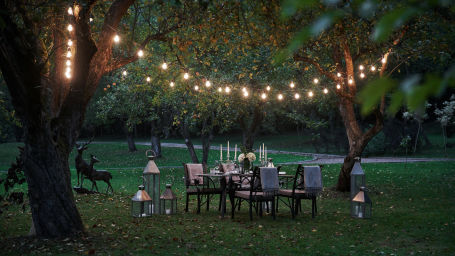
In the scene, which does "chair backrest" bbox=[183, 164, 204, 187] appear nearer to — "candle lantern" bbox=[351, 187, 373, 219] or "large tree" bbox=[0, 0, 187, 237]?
"candle lantern" bbox=[351, 187, 373, 219]

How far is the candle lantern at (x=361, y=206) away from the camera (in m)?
9.44

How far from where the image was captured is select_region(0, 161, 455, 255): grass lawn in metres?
6.70

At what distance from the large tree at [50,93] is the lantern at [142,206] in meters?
2.08

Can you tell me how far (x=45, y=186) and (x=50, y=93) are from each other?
60.8 inches

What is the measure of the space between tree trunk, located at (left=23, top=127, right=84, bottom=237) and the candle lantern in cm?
551

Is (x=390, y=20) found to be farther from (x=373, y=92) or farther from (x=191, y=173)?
(x=191, y=173)

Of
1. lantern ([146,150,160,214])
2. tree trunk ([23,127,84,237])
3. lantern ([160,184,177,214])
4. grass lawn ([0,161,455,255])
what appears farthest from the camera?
lantern ([160,184,177,214])

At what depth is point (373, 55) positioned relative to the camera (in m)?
13.7

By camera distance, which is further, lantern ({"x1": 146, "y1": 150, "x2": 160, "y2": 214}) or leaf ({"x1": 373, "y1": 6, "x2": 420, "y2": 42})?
lantern ({"x1": 146, "y1": 150, "x2": 160, "y2": 214})

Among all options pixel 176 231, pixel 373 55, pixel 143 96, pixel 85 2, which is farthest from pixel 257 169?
pixel 143 96

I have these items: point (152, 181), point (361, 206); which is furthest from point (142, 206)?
point (361, 206)

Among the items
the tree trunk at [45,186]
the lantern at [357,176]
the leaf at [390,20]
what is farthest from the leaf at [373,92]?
the lantern at [357,176]

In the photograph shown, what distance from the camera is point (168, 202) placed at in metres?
10.4

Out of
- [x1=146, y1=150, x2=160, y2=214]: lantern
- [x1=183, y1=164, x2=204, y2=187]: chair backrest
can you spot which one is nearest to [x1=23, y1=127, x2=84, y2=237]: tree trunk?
[x1=146, y1=150, x2=160, y2=214]: lantern
